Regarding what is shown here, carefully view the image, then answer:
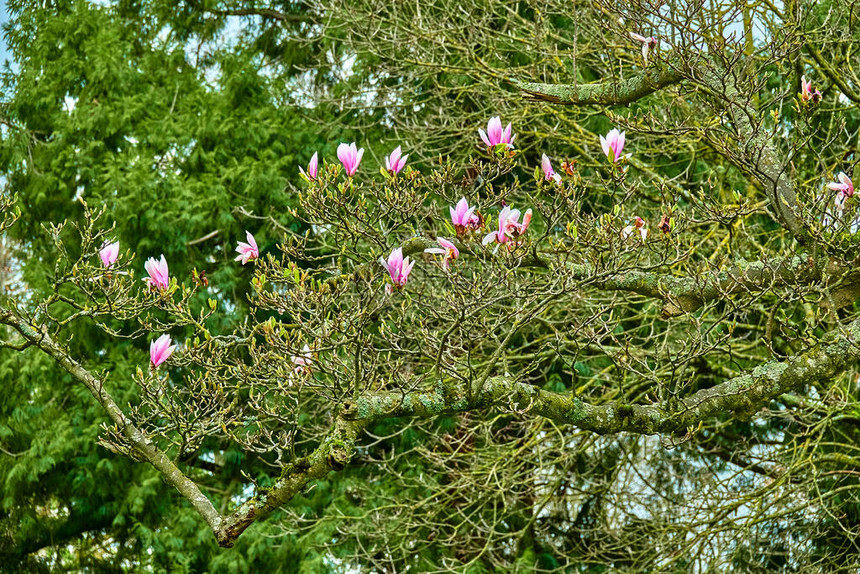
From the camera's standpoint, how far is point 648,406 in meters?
3.60

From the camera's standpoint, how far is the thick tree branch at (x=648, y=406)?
3344 millimetres

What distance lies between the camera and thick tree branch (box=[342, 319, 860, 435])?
11.0 feet

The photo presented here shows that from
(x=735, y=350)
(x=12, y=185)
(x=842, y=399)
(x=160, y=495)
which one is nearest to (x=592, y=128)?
(x=735, y=350)

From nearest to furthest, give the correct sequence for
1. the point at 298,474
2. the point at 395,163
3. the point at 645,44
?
the point at 298,474
the point at 395,163
the point at 645,44

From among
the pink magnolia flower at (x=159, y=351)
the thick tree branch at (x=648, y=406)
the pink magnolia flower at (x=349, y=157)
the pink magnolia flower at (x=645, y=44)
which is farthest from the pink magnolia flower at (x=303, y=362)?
the pink magnolia flower at (x=645, y=44)

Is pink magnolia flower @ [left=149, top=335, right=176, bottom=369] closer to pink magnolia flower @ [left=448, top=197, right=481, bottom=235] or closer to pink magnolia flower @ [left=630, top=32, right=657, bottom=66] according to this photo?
pink magnolia flower @ [left=448, top=197, right=481, bottom=235]

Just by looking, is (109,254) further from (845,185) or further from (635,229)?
(845,185)

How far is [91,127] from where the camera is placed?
8383 millimetres

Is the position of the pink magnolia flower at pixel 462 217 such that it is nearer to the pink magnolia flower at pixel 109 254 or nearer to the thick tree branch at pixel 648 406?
the thick tree branch at pixel 648 406

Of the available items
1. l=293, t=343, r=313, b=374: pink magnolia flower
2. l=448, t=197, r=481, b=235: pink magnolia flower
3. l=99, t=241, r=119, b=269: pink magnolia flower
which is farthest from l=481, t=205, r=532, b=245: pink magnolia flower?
l=99, t=241, r=119, b=269: pink magnolia flower

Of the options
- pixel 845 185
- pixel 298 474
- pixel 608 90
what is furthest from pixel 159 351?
pixel 845 185

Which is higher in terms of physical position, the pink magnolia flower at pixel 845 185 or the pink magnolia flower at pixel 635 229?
the pink magnolia flower at pixel 845 185

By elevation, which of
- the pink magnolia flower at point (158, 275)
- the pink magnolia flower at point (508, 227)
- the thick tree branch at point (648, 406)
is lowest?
the thick tree branch at point (648, 406)

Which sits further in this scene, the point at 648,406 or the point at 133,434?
the point at 648,406
